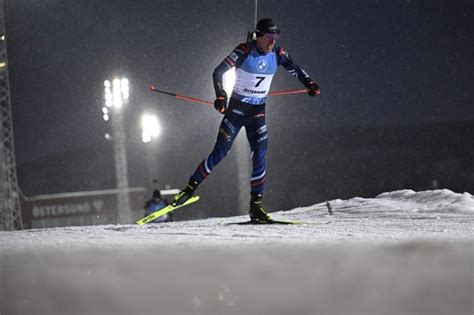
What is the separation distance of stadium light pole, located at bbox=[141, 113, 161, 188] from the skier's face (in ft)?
35.8

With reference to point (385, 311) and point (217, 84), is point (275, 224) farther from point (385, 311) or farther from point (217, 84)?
point (385, 311)

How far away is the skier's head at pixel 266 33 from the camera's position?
4.88 meters

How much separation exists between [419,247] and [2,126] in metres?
18.7

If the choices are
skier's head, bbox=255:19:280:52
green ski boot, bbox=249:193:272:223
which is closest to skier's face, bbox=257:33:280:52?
skier's head, bbox=255:19:280:52

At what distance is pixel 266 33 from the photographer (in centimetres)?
488

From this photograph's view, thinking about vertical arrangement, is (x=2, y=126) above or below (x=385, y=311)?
above

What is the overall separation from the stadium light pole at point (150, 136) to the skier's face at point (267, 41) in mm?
10909

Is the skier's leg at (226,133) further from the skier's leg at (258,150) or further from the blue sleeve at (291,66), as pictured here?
the blue sleeve at (291,66)

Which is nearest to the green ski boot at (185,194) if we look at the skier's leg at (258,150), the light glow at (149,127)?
the skier's leg at (258,150)

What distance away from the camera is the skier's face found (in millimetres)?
4906

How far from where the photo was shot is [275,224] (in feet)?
16.7

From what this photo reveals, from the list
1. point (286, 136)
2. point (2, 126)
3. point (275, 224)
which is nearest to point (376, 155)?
point (286, 136)

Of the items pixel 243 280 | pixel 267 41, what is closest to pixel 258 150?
pixel 267 41

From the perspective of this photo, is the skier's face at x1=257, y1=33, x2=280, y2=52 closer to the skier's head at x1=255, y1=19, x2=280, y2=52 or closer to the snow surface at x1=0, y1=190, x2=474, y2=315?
the skier's head at x1=255, y1=19, x2=280, y2=52
